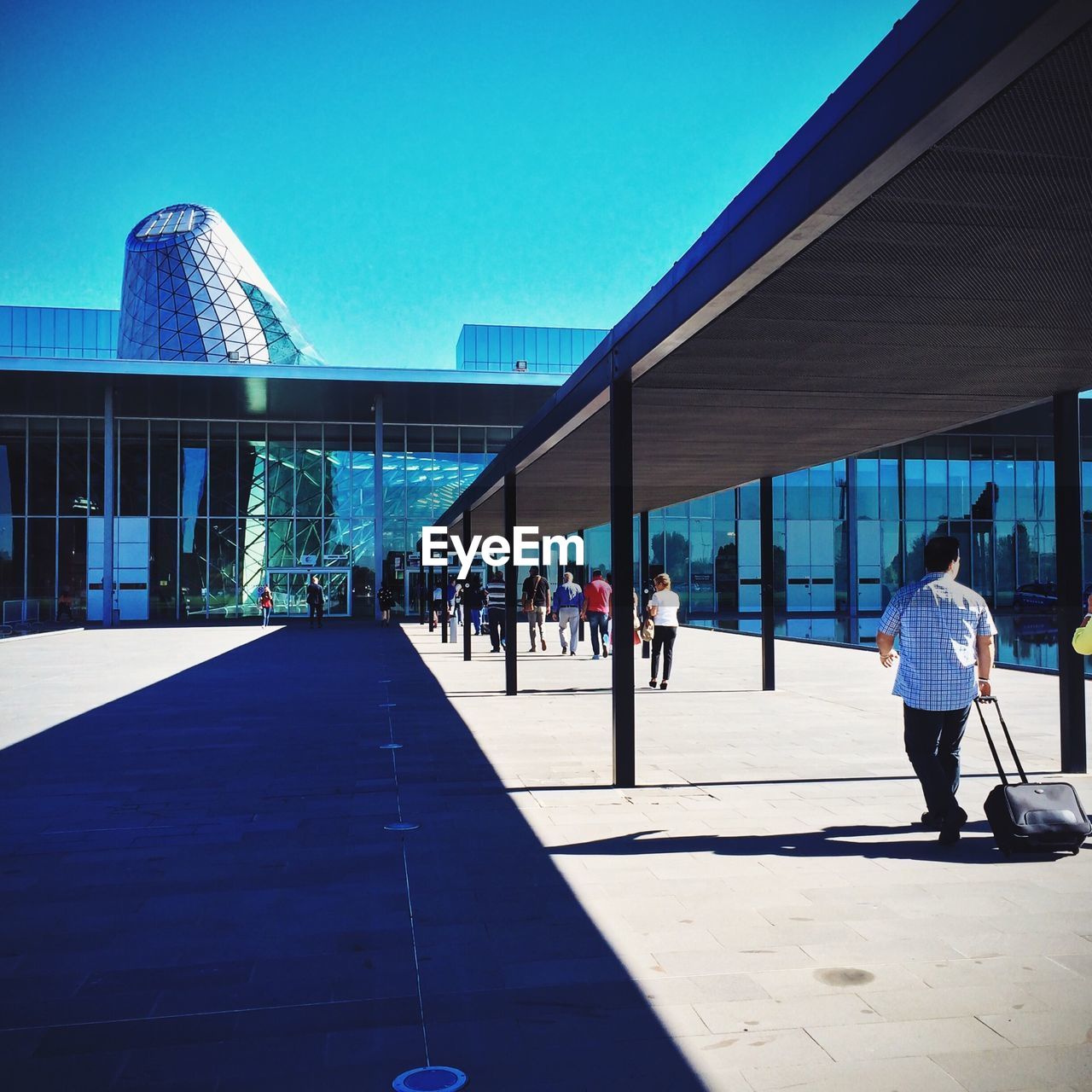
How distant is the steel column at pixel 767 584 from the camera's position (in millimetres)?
13766

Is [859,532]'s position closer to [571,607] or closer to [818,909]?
[571,607]

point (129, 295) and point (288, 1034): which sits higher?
point (129, 295)

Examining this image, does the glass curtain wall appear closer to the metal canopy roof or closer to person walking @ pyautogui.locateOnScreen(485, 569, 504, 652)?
person walking @ pyautogui.locateOnScreen(485, 569, 504, 652)

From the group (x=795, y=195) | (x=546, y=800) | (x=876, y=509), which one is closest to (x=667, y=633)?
(x=546, y=800)

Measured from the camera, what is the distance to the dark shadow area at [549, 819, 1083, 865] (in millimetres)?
5477

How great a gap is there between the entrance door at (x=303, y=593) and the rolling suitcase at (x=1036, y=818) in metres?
34.2

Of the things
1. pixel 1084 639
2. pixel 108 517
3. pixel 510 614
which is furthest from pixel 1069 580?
pixel 108 517

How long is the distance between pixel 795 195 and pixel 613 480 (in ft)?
12.6

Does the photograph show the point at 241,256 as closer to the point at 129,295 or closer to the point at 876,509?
the point at 129,295

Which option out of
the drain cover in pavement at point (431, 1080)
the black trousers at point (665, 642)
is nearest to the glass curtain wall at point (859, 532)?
the black trousers at point (665, 642)

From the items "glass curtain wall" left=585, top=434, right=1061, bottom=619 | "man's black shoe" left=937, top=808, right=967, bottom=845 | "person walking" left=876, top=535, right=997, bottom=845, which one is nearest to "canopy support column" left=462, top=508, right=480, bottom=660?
"person walking" left=876, top=535, right=997, bottom=845

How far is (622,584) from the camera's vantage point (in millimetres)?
8039

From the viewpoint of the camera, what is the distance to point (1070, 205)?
4.45 meters

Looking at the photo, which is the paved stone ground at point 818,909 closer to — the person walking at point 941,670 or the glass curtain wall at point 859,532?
the person walking at point 941,670
